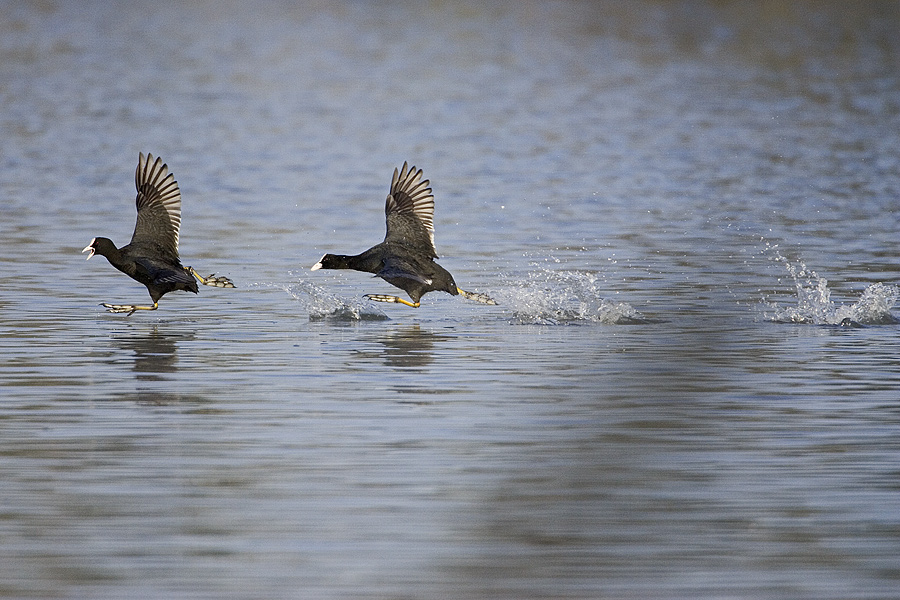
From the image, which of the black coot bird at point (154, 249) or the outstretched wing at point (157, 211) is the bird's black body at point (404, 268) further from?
the outstretched wing at point (157, 211)

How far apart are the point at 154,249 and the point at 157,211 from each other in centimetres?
51

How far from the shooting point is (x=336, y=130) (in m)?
35.2

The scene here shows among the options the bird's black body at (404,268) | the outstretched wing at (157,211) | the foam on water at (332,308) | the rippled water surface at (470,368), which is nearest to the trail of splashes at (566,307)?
the rippled water surface at (470,368)

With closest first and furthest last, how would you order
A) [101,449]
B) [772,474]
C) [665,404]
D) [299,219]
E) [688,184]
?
[665,404] → [772,474] → [101,449] → [299,219] → [688,184]

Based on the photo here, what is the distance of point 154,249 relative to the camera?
13672mm

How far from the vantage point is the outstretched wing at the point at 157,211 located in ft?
45.4

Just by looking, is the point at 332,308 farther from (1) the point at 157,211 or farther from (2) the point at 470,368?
(2) the point at 470,368

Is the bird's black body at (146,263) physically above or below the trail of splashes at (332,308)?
above

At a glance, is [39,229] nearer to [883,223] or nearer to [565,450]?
[883,223]

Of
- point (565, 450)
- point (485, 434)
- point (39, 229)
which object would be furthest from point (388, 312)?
point (565, 450)

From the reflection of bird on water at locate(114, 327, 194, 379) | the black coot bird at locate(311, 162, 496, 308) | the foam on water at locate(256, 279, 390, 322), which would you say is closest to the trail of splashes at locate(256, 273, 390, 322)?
the foam on water at locate(256, 279, 390, 322)

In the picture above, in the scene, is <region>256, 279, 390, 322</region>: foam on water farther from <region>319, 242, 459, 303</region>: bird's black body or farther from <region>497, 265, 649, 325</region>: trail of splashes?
<region>497, 265, 649, 325</region>: trail of splashes

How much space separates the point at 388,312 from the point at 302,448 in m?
6.11

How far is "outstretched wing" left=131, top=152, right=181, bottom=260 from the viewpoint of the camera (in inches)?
545
